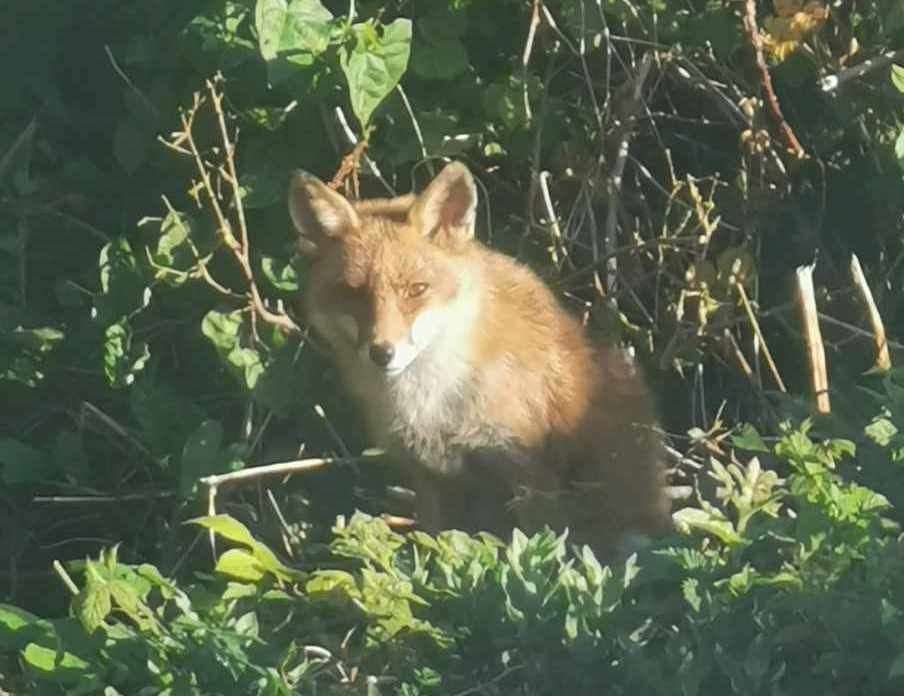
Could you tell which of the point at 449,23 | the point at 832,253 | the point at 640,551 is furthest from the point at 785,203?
the point at 640,551

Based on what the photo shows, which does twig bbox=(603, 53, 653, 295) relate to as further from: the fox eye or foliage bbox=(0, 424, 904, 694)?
foliage bbox=(0, 424, 904, 694)

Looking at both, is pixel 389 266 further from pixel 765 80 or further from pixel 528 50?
pixel 765 80

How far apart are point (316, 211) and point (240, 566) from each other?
4.08 feet

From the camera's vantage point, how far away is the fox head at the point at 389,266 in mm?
5535

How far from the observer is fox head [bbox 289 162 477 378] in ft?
18.2

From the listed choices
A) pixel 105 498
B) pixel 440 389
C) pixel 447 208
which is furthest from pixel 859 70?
Result: pixel 105 498

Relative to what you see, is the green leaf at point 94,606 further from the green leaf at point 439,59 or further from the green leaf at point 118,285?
the green leaf at point 439,59

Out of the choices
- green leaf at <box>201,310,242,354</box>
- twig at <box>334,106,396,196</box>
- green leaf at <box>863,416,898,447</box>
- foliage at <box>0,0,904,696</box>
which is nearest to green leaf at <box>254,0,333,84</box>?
foliage at <box>0,0,904,696</box>

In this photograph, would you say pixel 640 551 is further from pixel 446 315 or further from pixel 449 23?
pixel 449 23

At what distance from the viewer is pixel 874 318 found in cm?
589

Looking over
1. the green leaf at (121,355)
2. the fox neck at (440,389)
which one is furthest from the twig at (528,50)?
the green leaf at (121,355)

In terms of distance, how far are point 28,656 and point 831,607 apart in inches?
77.1

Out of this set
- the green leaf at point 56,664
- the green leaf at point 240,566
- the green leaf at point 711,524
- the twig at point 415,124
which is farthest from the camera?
the twig at point 415,124

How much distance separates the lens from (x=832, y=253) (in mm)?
6781
